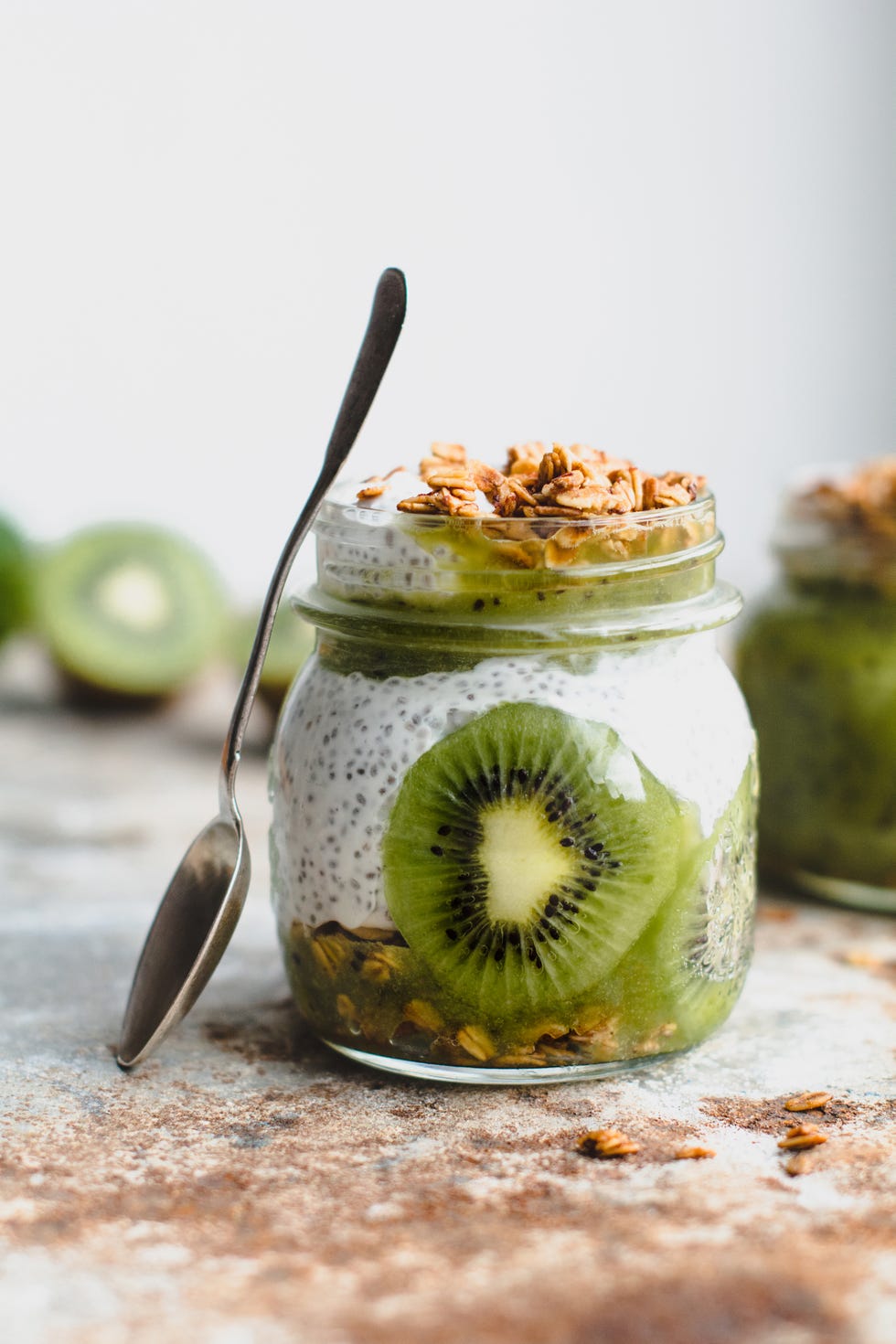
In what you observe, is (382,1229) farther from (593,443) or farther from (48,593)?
(593,443)

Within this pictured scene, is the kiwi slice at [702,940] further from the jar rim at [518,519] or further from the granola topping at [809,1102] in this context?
the jar rim at [518,519]

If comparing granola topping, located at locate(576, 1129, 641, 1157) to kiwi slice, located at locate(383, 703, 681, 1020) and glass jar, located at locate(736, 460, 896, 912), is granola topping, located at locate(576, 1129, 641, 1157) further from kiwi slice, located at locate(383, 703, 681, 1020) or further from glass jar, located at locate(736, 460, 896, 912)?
glass jar, located at locate(736, 460, 896, 912)

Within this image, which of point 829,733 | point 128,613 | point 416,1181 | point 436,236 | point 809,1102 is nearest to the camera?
point 416,1181

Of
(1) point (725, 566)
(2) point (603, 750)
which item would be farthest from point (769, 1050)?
(1) point (725, 566)

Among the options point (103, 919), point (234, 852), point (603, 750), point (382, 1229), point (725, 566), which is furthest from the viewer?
point (725, 566)

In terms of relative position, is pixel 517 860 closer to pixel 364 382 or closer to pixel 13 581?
pixel 364 382

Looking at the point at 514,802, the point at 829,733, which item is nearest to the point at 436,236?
the point at 829,733

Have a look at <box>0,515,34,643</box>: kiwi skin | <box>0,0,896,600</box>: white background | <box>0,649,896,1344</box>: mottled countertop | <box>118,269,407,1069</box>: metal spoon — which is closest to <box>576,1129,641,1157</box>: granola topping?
<box>0,649,896,1344</box>: mottled countertop
